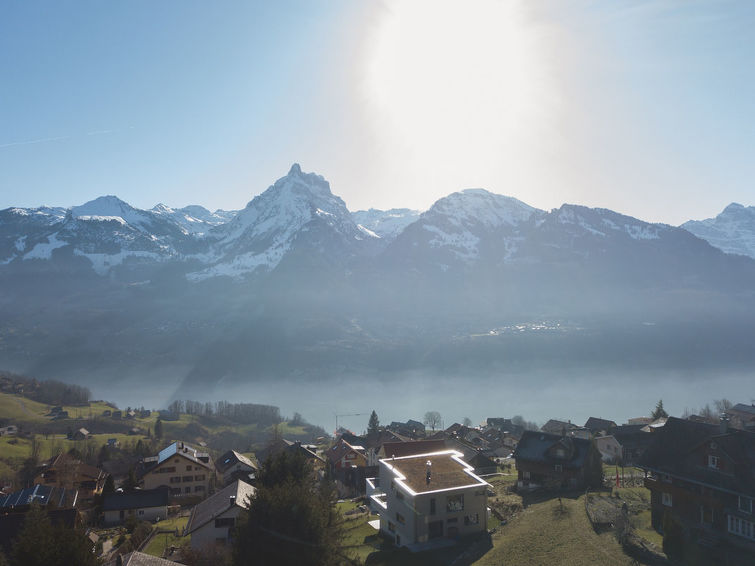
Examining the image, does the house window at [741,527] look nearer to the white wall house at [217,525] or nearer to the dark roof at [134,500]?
the white wall house at [217,525]

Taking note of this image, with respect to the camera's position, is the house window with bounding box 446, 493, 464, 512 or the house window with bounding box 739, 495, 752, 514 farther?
the house window with bounding box 446, 493, 464, 512

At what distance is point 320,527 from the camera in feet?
74.2

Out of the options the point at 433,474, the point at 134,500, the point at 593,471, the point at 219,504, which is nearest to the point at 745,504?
the point at 593,471

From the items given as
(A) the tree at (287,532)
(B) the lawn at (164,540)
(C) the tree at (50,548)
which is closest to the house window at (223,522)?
(B) the lawn at (164,540)

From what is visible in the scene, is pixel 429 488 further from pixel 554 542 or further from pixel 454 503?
pixel 554 542

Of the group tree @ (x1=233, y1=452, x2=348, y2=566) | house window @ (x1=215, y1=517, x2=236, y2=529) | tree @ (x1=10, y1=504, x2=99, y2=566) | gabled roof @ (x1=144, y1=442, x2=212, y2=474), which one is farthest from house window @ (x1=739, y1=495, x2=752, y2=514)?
gabled roof @ (x1=144, y1=442, x2=212, y2=474)

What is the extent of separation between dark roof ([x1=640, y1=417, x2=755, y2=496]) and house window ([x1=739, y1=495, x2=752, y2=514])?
1.07 ft

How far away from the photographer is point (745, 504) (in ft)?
77.5

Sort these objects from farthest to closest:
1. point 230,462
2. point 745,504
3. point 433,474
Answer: point 230,462, point 433,474, point 745,504

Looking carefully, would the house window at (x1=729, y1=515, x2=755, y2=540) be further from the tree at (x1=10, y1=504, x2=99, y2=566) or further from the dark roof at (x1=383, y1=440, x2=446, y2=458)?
the dark roof at (x1=383, y1=440, x2=446, y2=458)

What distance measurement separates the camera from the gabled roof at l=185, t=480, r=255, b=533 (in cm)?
3406

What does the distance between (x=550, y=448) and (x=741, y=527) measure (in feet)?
54.9

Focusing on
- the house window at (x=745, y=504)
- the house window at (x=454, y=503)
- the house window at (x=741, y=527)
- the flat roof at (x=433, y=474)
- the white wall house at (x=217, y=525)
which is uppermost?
the house window at (x=745, y=504)

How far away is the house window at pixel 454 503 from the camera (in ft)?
99.5
